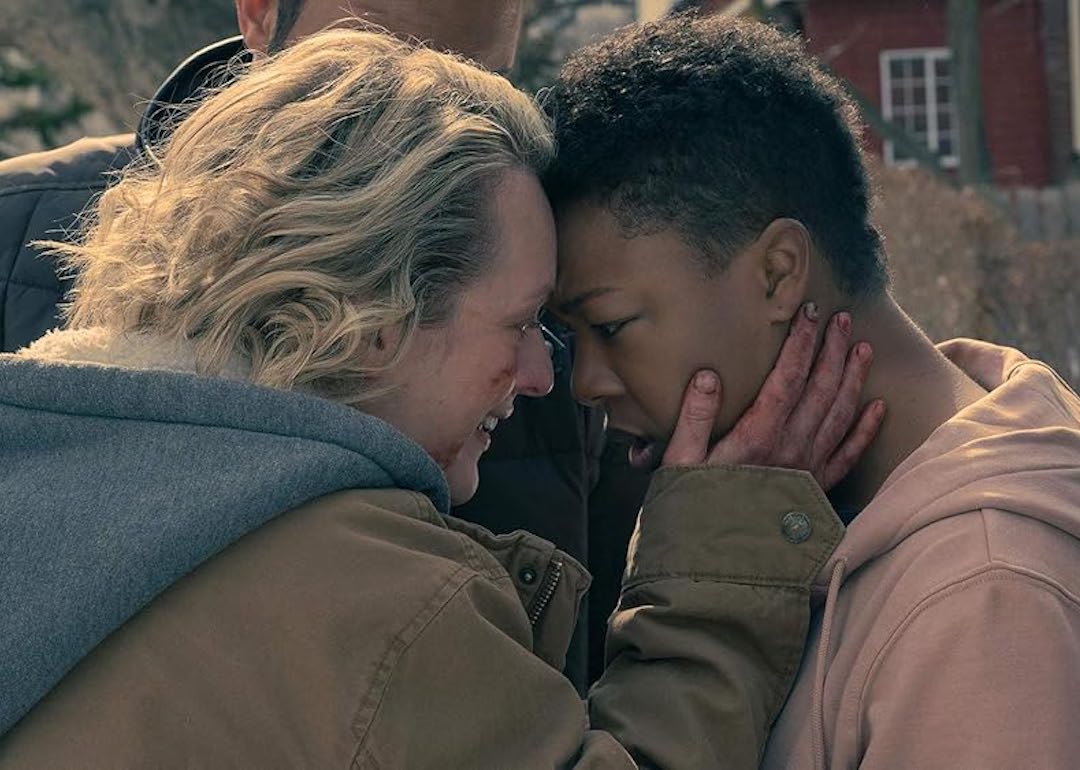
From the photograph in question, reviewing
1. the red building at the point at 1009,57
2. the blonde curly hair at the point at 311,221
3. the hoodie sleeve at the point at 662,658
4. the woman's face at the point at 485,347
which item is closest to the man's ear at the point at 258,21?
the blonde curly hair at the point at 311,221

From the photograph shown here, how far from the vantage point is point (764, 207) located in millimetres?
2643

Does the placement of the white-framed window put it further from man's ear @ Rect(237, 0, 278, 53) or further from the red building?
man's ear @ Rect(237, 0, 278, 53)

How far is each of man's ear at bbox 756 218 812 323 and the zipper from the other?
0.59m

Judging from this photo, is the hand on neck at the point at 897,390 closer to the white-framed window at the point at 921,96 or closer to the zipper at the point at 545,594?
the zipper at the point at 545,594

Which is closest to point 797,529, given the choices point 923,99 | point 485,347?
point 485,347

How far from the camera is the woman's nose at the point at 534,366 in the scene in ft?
8.02

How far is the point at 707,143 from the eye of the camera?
264cm

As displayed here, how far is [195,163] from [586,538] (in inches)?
43.3

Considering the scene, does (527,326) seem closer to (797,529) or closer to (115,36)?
(797,529)

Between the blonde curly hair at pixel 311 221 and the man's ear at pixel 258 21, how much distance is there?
79 cm

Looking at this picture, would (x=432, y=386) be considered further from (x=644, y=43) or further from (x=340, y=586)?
(x=644, y=43)

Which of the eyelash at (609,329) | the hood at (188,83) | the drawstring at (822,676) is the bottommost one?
the drawstring at (822,676)

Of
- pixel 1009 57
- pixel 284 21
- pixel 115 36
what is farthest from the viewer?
pixel 1009 57

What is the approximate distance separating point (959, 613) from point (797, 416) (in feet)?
1.65
